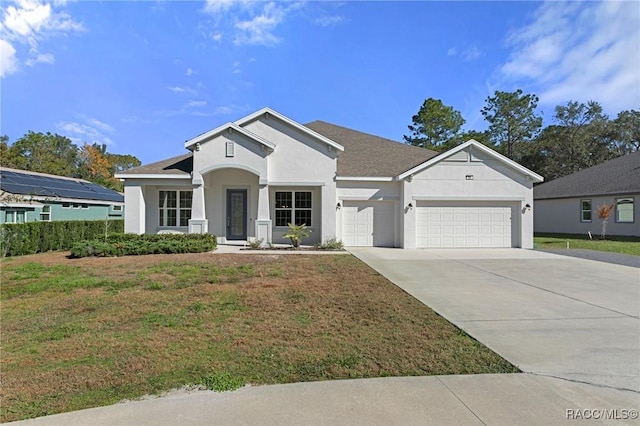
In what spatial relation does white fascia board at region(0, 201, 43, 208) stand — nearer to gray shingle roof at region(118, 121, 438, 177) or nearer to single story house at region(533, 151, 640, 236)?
gray shingle roof at region(118, 121, 438, 177)

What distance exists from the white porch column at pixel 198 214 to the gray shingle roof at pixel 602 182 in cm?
2434

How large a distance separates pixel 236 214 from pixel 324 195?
4375 mm

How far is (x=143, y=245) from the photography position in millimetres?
13195

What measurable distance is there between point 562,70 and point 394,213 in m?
10.9

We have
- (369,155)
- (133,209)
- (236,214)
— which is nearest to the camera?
(133,209)

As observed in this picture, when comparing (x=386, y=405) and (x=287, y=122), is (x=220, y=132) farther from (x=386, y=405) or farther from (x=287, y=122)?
(x=386, y=405)

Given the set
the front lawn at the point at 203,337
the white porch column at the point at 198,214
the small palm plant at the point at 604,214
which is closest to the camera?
the front lawn at the point at 203,337

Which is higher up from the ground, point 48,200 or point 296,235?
point 48,200

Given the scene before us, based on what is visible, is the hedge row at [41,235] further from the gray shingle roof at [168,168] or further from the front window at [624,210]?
the front window at [624,210]

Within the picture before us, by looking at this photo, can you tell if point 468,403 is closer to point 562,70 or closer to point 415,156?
point 415,156

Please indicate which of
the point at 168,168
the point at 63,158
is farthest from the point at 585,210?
the point at 63,158

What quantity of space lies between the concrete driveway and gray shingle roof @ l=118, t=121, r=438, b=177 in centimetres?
611

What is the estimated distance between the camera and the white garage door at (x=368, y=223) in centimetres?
1634

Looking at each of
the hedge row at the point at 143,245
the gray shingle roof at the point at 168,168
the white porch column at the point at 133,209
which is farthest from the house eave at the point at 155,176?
the hedge row at the point at 143,245
